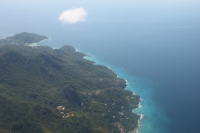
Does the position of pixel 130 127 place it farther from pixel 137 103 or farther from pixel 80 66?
pixel 80 66

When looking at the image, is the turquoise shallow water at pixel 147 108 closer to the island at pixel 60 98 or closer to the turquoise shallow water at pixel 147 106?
the turquoise shallow water at pixel 147 106

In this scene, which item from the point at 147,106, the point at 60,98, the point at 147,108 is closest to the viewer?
the point at 60,98

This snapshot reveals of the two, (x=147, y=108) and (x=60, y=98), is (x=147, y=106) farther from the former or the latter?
(x=60, y=98)

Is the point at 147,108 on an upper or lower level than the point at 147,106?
lower

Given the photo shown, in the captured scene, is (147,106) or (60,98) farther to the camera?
(147,106)

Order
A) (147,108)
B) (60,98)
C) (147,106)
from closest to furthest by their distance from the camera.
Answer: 1. (60,98)
2. (147,108)
3. (147,106)

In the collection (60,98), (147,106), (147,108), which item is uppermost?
(147,106)

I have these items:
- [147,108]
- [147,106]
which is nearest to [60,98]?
[147,108]
